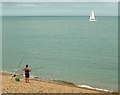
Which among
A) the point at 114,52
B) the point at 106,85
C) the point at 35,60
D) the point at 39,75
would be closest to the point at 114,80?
the point at 106,85

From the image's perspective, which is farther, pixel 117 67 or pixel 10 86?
pixel 117 67

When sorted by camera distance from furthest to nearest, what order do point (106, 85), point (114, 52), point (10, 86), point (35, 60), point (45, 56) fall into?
point (114, 52) < point (45, 56) < point (35, 60) < point (106, 85) < point (10, 86)

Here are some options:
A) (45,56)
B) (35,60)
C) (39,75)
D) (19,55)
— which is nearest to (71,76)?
(39,75)

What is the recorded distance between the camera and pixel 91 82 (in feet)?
94.2

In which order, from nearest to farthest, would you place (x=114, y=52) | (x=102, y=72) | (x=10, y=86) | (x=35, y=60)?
(x=10, y=86), (x=102, y=72), (x=35, y=60), (x=114, y=52)

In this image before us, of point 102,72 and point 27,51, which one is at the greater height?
point 27,51

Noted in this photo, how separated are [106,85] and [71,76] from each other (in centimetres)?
498

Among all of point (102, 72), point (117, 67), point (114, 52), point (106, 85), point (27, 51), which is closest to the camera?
point (106, 85)

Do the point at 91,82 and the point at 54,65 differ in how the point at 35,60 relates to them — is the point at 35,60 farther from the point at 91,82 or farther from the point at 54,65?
the point at 91,82

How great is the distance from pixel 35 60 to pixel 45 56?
11.9 feet

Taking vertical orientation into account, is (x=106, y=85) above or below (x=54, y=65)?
below

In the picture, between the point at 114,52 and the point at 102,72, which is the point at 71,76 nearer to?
the point at 102,72

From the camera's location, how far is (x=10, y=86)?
58.6ft

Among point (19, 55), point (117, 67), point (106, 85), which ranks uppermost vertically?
point (19, 55)
